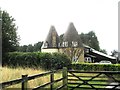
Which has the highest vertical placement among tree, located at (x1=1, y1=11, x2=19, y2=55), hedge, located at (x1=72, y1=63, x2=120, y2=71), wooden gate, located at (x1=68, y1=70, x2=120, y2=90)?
tree, located at (x1=1, y1=11, x2=19, y2=55)

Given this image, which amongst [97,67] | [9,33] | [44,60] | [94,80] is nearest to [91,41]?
[9,33]

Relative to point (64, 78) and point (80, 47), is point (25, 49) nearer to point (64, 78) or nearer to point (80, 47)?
point (80, 47)

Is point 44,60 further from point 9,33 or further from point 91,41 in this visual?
point 91,41

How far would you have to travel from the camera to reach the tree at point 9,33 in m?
21.9

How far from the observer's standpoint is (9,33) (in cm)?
2292

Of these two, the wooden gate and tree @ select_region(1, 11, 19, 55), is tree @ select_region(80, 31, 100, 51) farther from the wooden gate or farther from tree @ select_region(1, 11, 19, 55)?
the wooden gate

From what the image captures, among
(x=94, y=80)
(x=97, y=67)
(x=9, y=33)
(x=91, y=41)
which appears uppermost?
(x=91, y=41)

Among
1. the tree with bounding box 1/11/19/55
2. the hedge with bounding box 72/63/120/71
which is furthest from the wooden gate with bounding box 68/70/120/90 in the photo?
the tree with bounding box 1/11/19/55

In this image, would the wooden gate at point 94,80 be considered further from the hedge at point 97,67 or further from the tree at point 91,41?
the tree at point 91,41

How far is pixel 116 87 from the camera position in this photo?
5840 mm

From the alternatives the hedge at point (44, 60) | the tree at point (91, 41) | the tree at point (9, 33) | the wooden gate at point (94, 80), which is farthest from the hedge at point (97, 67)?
the tree at point (91, 41)

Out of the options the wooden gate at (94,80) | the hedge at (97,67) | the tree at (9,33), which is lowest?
the hedge at (97,67)

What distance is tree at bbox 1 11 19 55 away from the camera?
71.8ft

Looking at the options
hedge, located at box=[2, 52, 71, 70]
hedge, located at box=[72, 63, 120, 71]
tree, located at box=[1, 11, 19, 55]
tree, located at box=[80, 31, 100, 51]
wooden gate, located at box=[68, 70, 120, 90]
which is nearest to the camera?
wooden gate, located at box=[68, 70, 120, 90]
